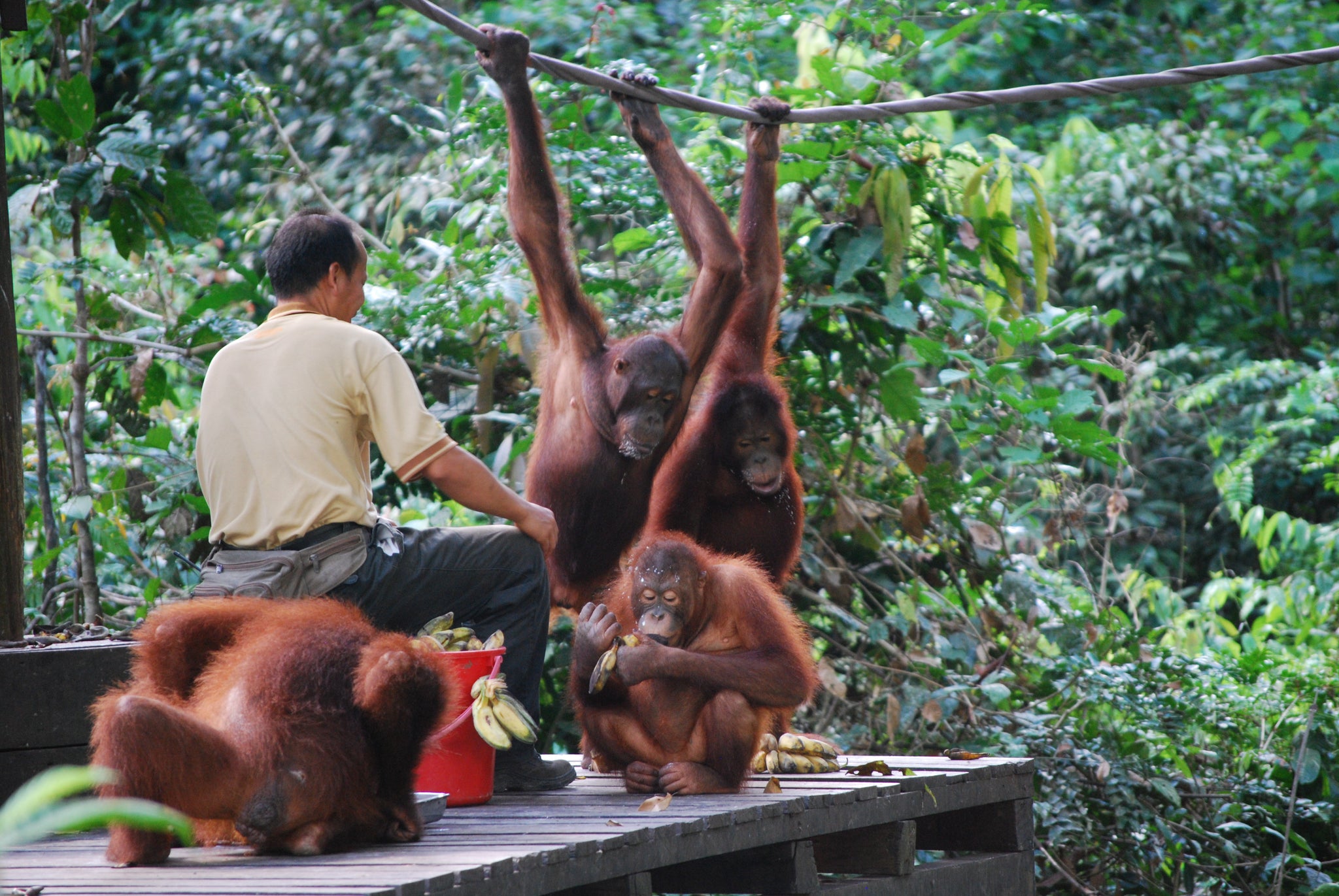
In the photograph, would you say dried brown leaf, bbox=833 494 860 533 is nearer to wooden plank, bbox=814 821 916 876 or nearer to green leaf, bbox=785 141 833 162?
green leaf, bbox=785 141 833 162

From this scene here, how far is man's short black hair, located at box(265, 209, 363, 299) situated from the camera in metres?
2.99

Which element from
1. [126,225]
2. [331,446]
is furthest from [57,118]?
[331,446]

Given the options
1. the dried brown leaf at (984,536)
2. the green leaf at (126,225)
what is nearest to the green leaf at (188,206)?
the green leaf at (126,225)

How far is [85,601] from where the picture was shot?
4.62m

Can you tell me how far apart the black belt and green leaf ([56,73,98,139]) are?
2.21 m

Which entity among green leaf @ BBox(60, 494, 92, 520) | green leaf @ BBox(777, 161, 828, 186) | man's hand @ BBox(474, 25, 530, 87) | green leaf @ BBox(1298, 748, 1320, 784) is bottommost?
green leaf @ BBox(1298, 748, 1320, 784)

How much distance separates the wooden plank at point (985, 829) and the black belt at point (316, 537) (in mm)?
1789

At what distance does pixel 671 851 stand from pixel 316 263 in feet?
4.73

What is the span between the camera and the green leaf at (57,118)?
441 centimetres

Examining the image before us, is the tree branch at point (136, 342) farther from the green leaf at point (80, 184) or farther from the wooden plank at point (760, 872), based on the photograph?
the wooden plank at point (760, 872)

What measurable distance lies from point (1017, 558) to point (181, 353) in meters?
3.28

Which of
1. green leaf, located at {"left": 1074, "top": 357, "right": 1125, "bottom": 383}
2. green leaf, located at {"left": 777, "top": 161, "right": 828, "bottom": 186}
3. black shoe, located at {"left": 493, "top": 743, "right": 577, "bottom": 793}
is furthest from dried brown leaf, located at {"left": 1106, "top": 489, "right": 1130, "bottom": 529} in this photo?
black shoe, located at {"left": 493, "top": 743, "right": 577, "bottom": 793}

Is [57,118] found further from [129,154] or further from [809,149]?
[809,149]

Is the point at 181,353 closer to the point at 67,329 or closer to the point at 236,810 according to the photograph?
the point at 67,329
